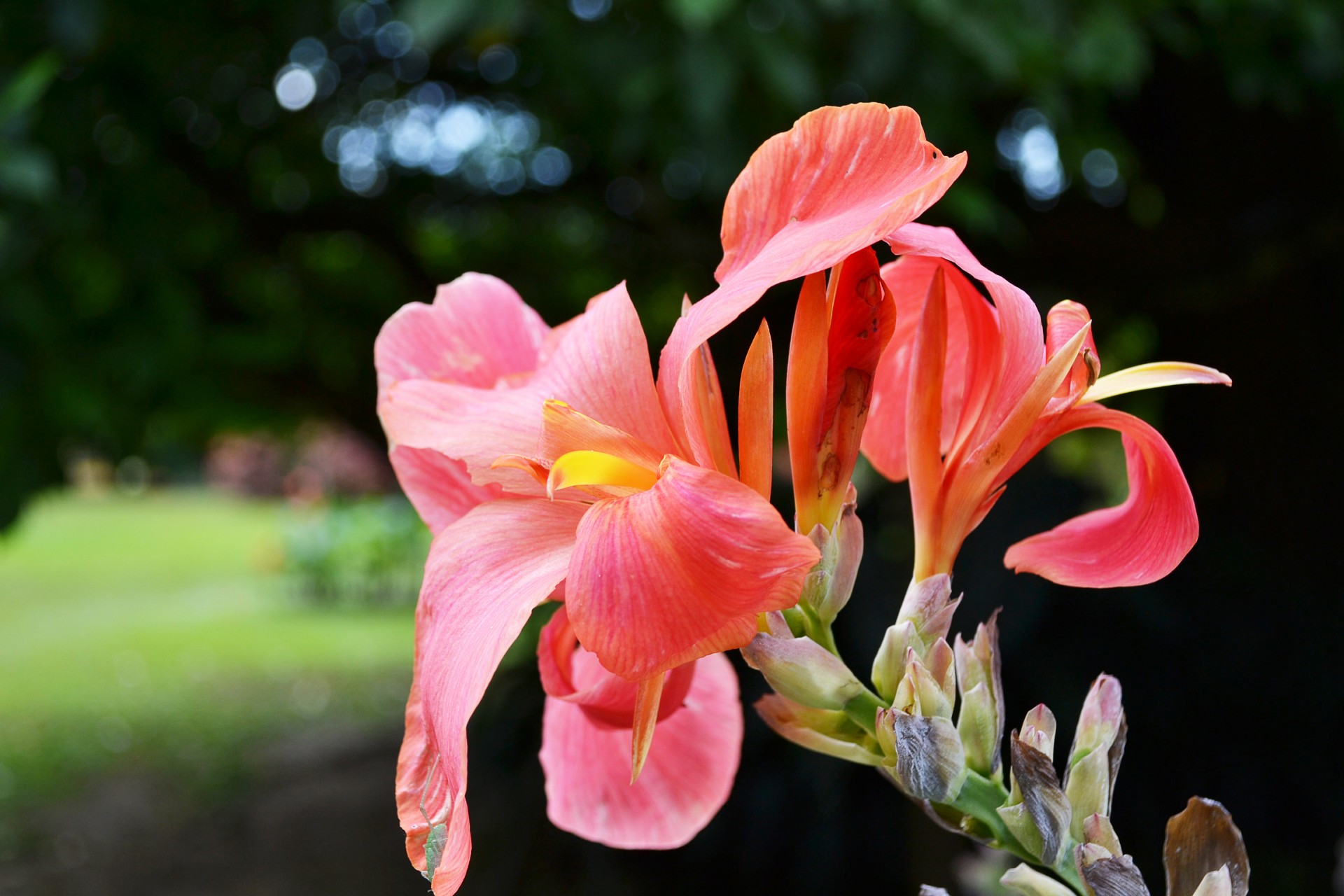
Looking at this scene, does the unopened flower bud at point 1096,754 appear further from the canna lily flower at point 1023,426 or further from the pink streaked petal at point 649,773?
the pink streaked petal at point 649,773

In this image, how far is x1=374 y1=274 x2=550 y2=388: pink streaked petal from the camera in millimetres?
688

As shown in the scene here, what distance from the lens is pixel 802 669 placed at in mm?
539

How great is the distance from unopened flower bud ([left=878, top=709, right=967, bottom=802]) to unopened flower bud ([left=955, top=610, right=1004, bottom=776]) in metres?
0.03

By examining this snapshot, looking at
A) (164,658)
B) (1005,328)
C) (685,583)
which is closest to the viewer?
(685,583)

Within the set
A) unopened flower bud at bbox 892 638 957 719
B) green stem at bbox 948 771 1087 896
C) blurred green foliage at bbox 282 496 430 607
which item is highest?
unopened flower bud at bbox 892 638 957 719

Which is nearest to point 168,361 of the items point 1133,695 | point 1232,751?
point 1133,695

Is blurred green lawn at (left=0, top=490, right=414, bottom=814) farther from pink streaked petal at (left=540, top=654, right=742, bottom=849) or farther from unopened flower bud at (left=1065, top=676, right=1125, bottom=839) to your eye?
unopened flower bud at (left=1065, top=676, right=1125, bottom=839)

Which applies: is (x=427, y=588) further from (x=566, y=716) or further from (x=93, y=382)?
(x=93, y=382)

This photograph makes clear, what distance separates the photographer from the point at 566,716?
2.30ft

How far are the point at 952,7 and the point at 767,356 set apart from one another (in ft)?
5.47

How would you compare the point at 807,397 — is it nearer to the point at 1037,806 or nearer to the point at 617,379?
the point at 617,379

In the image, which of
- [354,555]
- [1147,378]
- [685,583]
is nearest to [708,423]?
[685,583]

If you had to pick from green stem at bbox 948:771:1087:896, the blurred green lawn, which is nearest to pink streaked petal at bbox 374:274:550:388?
green stem at bbox 948:771:1087:896

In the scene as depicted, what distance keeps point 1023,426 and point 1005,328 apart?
5cm
